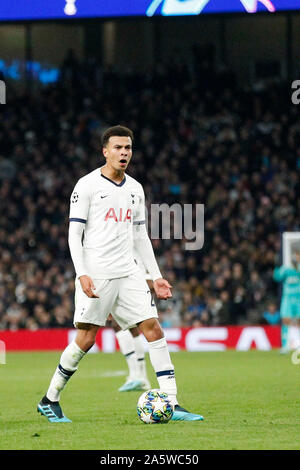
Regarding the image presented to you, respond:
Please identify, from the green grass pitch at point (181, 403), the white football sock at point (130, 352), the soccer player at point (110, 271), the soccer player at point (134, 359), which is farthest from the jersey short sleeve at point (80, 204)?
the white football sock at point (130, 352)

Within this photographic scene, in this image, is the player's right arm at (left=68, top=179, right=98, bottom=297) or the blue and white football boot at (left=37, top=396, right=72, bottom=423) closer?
the player's right arm at (left=68, top=179, right=98, bottom=297)

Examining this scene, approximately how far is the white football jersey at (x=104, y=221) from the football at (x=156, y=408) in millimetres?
1025

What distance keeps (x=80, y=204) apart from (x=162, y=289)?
0.96m

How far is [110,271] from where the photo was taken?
7965 millimetres

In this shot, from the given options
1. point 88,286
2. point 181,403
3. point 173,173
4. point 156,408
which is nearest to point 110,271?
point 88,286

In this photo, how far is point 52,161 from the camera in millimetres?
26500

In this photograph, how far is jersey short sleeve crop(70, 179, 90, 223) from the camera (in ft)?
25.9

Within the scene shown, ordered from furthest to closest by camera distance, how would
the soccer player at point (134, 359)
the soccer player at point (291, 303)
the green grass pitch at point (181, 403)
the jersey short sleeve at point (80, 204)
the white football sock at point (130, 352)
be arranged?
the soccer player at point (291, 303) < the white football sock at point (130, 352) < the soccer player at point (134, 359) < the jersey short sleeve at point (80, 204) < the green grass pitch at point (181, 403)

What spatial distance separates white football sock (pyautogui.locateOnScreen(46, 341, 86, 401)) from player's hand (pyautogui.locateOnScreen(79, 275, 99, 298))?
58cm

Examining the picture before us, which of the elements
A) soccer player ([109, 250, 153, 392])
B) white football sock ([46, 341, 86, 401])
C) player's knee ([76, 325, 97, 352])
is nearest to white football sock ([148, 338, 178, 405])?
player's knee ([76, 325, 97, 352])

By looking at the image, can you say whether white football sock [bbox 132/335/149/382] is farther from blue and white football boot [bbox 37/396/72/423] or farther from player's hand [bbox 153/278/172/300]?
player's hand [bbox 153/278/172/300]

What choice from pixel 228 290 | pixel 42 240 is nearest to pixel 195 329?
pixel 228 290

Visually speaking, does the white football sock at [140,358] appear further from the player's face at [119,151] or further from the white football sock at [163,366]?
the player's face at [119,151]

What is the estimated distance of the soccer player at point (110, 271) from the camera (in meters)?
7.88
